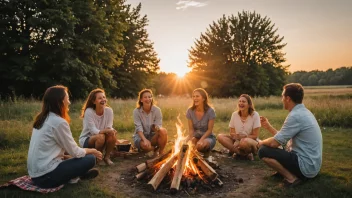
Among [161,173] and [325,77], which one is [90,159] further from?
[325,77]

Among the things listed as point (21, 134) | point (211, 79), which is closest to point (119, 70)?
point (211, 79)

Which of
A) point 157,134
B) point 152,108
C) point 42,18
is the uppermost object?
point 42,18

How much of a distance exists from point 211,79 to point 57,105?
1335 inches

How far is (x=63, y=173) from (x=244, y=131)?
169 inches

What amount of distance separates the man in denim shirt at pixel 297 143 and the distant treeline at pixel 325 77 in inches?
2089

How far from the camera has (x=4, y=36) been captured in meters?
18.7

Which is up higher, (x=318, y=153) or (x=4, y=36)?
(x=4, y=36)

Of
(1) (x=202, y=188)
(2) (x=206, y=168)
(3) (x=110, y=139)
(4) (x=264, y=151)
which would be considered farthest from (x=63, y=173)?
(4) (x=264, y=151)

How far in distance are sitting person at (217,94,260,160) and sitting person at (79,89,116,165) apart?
2.83 m

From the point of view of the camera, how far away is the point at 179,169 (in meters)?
5.06

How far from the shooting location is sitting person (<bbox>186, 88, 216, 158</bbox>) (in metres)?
7.01

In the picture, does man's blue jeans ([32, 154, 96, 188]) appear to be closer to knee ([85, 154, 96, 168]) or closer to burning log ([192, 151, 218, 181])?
knee ([85, 154, 96, 168])

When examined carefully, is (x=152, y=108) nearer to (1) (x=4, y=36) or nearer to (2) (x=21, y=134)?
(2) (x=21, y=134)

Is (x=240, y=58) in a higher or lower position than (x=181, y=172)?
higher
